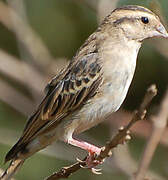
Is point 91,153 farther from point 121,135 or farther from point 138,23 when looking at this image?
point 121,135

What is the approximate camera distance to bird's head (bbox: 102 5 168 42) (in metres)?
5.96

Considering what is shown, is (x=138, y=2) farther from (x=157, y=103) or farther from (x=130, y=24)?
(x=157, y=103)

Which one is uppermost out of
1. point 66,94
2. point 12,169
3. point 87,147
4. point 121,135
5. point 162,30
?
point 162,30

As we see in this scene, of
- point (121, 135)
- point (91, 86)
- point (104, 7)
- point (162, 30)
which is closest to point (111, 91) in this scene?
point (91, 86)

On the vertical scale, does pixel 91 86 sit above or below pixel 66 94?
above

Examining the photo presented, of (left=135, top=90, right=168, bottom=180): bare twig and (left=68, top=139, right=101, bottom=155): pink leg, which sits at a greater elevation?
(left=135, top=90, right=168, bottom=180): bare twig

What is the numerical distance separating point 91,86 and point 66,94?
0.92ft

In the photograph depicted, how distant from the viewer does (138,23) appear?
19.8 ft

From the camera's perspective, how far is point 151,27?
5.98 m

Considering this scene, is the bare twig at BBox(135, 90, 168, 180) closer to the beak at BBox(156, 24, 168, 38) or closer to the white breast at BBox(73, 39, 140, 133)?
the white breast at BBox(73, 39, 140, 133)

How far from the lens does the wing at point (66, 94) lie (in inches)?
227

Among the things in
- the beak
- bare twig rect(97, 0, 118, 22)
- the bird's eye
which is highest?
the bird's eye

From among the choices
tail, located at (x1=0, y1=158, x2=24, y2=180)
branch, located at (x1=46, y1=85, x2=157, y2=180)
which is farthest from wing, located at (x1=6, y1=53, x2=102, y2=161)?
branch, located at (x1=46, y1=85, x2=157, y2=180)

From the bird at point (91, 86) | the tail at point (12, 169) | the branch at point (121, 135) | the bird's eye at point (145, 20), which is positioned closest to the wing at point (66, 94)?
the bird at point (91, 86)
